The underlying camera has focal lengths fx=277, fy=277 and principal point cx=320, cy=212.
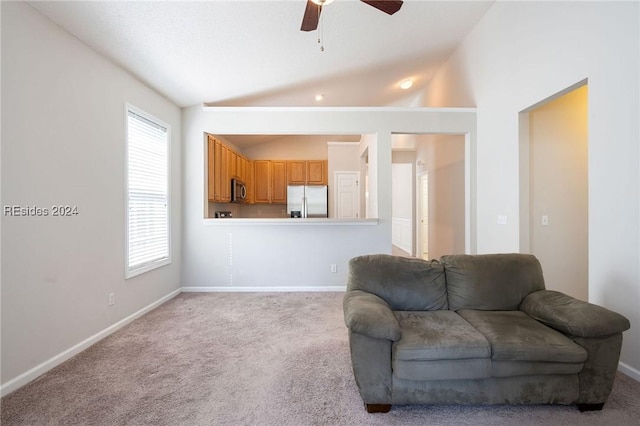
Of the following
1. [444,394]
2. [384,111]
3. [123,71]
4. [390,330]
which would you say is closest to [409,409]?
[444,394]

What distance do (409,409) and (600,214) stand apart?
206 cm

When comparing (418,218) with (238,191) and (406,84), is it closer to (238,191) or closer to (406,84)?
(406,84)

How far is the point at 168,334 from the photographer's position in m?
2.73

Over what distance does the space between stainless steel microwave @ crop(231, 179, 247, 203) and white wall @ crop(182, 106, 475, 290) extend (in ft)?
3.79

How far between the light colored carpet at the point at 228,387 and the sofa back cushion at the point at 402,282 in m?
0.63

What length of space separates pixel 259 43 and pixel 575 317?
352cm

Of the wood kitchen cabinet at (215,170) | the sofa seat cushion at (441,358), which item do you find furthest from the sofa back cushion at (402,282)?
the wood kitchen cabinet at (215,170)

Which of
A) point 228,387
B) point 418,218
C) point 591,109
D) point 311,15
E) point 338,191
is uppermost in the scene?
point 311,15

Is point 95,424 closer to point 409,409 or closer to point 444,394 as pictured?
point 409,409

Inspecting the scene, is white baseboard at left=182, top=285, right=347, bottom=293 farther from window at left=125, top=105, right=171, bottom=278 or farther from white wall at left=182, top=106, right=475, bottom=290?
window at left=125, top=105, right=171, bottom=278

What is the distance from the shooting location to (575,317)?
1.60 m

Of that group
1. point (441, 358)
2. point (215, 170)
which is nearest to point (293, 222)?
point (215, 170)

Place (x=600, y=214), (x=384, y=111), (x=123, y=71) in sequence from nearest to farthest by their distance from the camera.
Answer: (x=600, y=214) < (x=123, y=71) < (x=384, y=111)

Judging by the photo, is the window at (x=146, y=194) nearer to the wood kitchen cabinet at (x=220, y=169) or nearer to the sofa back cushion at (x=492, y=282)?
the wood kitchen cabinet at (x=220, y=169)
